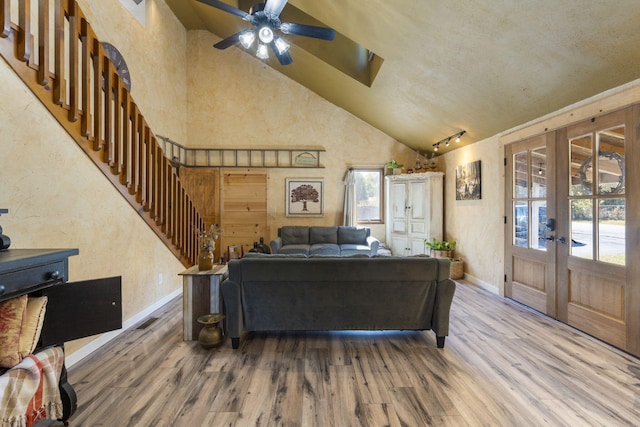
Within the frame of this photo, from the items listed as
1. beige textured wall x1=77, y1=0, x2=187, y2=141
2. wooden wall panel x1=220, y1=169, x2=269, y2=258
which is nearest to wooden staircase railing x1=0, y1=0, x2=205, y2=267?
beige textured wall x1=77, y1=0, x2=187, y2=141

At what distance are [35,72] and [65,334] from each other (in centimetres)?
180

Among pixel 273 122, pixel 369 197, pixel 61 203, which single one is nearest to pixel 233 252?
pixel 273 122

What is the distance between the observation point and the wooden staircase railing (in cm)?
199

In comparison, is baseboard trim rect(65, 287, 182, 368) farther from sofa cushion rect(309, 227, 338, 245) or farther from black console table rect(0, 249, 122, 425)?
sofa cushion rect(309, 227, 338, 245)

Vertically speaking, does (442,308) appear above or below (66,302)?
below

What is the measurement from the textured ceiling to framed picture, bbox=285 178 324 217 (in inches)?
87.8

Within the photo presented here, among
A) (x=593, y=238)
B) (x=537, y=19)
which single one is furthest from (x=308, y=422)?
(x=537, y=19)

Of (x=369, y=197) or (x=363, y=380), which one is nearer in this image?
(x=363, y=380)

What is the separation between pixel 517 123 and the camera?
12.7ft

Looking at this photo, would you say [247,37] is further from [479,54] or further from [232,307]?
[232,307]

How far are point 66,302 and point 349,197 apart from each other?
5414 millimetres

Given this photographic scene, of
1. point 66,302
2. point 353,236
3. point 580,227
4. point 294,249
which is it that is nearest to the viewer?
point 66,302

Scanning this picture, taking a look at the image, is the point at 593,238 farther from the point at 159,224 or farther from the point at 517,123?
the point at 159,224

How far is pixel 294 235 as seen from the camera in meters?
6.00
